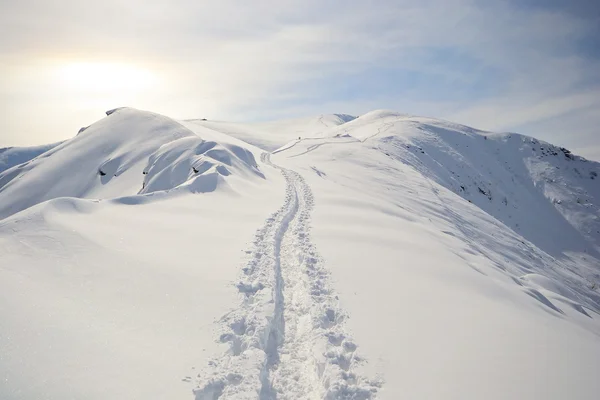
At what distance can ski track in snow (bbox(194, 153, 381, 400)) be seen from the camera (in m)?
4.84

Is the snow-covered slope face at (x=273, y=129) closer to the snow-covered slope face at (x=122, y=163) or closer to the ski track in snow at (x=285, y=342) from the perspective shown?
the snow-covered slope face at (x=122, y=163)

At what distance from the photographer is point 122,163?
42.0 m

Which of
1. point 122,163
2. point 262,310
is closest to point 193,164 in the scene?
point 122,163

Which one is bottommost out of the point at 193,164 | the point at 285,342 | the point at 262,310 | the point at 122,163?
the point at 285,342

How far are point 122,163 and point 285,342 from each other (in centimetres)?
4290

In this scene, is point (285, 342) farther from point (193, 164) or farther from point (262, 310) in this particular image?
point (193, 164)

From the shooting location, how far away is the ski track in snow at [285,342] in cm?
484

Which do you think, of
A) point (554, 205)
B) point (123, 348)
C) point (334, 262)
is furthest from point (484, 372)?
point (554, 205)

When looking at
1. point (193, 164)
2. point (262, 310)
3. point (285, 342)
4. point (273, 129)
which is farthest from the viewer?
point (273, 129)

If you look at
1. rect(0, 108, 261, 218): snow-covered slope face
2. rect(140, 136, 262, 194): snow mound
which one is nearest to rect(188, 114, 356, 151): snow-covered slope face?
rect(0, 108, 261, 218): snow-covered slope face

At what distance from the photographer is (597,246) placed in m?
56.6

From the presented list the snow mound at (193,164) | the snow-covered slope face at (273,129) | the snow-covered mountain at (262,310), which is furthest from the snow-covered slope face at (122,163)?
the snow-covered slope face at (273,129)

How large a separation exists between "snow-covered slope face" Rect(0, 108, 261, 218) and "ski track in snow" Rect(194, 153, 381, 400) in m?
14.8

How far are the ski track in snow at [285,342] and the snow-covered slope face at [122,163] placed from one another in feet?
48.7
